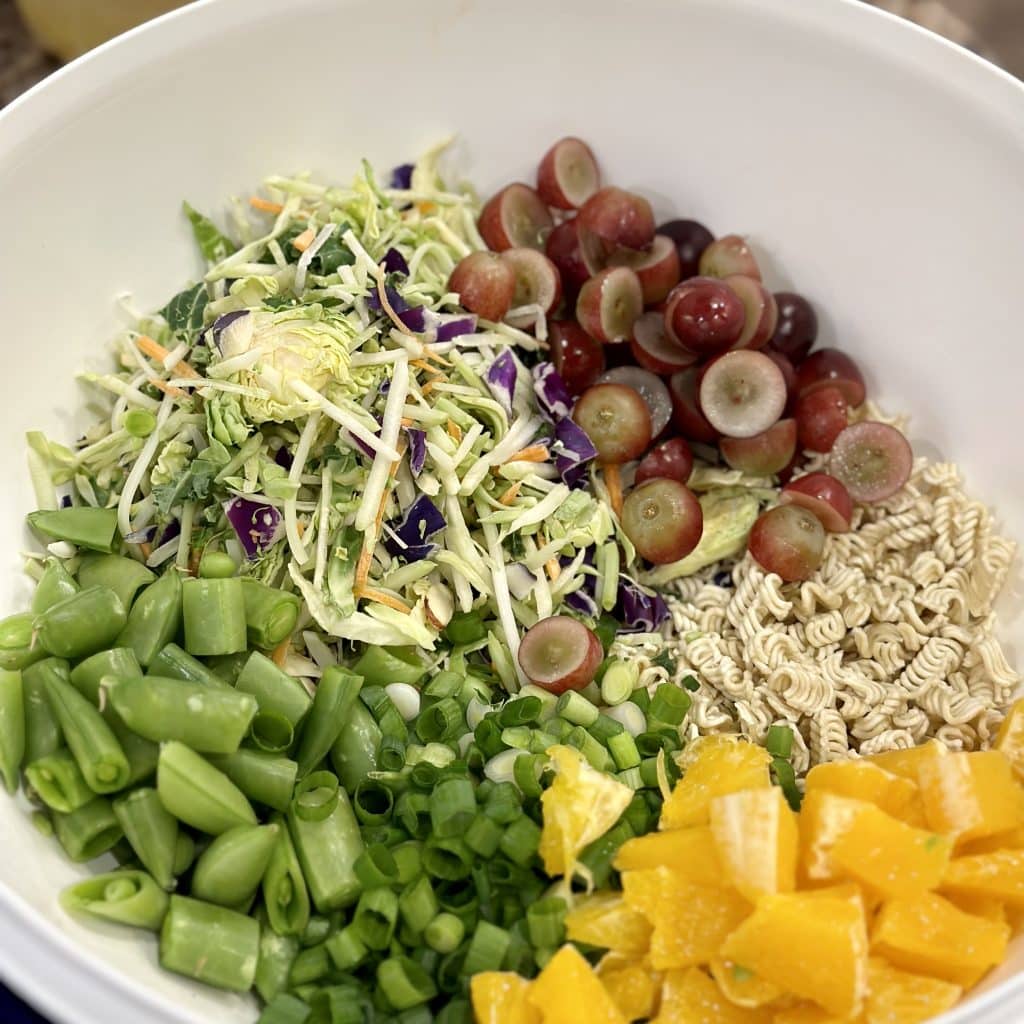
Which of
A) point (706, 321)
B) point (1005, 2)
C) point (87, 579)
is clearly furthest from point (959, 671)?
point (1005, 2)

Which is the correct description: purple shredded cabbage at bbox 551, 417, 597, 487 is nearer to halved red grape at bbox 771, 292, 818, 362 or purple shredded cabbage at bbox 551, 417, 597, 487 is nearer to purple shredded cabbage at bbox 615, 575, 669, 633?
purple shredded cabbage at bbox 615, 575, 669, 633

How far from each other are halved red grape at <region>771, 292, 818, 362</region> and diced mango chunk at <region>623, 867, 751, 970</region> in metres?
1.25

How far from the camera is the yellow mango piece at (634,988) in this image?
4.58ft

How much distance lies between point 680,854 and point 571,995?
0.80 feet

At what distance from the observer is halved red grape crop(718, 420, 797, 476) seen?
210 centimetres

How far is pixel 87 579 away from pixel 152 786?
1.50ft

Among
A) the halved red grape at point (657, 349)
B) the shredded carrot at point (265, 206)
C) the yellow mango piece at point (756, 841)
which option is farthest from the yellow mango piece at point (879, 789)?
the shredded carrot at point (265, 206)

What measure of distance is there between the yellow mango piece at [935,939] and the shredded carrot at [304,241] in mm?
1519

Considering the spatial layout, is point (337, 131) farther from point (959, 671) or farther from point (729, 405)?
point (959, 671)

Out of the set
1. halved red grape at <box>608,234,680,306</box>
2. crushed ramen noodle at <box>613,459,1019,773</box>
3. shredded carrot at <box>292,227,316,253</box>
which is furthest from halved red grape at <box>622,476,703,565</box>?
shredded carrot at <box>292,227,316,253</box>

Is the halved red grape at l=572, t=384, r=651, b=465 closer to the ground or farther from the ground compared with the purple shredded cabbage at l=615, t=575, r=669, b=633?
farther from the ground

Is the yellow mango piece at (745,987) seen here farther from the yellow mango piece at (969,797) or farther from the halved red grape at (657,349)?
the halved red grape at (657,349)

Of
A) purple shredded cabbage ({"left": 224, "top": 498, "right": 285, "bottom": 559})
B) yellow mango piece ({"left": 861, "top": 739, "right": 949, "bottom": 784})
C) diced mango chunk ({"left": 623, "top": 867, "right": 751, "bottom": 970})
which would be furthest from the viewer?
purple shredded cabbage ({"left": 224, "top": 498, "right": 285, "bottom": 559})

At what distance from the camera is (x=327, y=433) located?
187 centimetres
